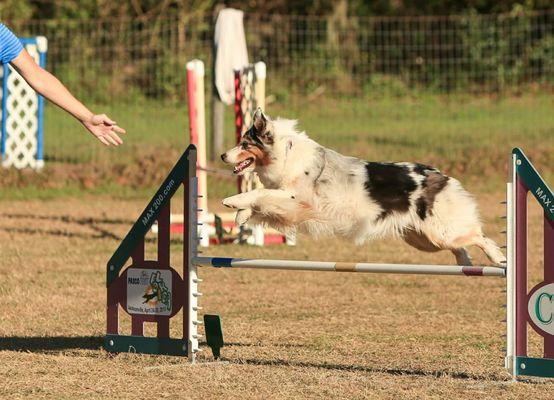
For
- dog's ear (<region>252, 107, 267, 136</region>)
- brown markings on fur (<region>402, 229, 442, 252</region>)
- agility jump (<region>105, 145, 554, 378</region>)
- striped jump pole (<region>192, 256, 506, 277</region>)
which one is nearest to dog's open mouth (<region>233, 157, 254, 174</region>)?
dog's ear (<region>252, 107, 267, 136</region>)

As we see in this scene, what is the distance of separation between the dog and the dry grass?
2.14ft

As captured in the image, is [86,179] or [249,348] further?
[86,179]

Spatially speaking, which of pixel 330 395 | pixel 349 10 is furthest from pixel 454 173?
pixel 349 10

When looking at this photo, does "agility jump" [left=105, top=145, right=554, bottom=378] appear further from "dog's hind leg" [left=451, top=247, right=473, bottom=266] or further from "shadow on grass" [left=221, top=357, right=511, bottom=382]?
"dog's hind leg" [left=451, top=247, right=473, bottom=266]

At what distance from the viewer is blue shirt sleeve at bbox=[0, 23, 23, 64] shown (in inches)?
189

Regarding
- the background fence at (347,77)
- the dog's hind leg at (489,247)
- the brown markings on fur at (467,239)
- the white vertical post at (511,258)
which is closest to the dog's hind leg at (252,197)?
the brown markings on fur at (467,239)

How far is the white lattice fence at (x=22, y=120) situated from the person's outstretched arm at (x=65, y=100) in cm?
912

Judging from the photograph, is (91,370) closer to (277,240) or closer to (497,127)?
(277,240)

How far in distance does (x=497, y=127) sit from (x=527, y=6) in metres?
7.87

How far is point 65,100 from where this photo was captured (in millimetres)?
4812

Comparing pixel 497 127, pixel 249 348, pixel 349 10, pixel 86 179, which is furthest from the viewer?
pixel 349 10

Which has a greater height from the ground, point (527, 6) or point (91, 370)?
point (527, 6)

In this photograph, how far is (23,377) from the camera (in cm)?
510

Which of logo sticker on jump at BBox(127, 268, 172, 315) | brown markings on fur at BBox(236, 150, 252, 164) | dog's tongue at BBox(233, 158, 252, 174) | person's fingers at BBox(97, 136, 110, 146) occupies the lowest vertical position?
logo sticker on jump at BBox(127, 268, 172, 315)
